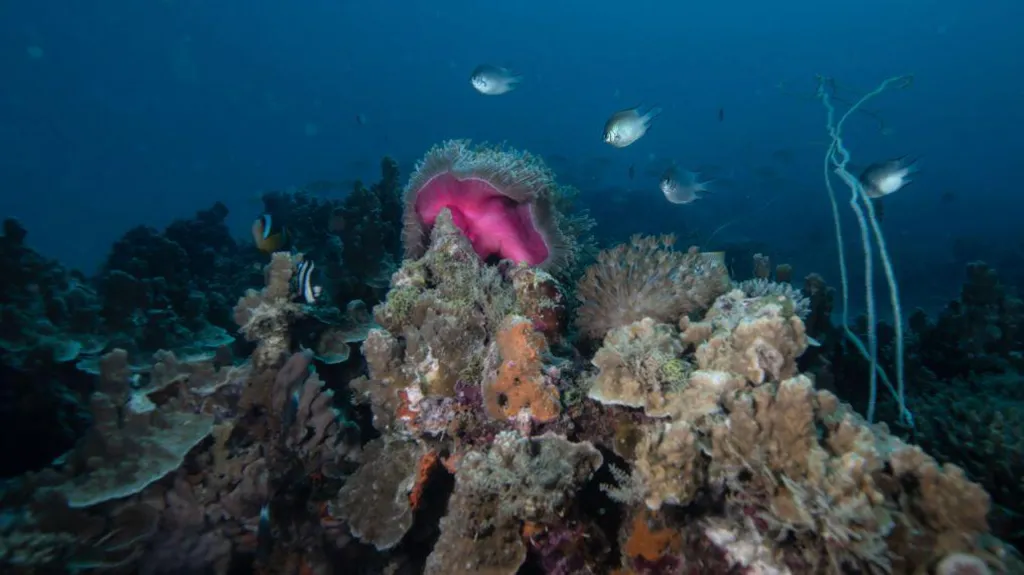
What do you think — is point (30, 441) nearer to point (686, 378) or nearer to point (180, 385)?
point (180, 385)

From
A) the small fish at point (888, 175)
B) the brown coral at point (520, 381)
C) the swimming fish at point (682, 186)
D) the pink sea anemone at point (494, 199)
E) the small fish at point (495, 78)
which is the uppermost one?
the small fish at point (495, 78)

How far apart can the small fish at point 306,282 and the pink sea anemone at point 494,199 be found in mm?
1045

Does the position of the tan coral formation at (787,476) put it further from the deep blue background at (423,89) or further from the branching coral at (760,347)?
the deep blue background at (423,89)

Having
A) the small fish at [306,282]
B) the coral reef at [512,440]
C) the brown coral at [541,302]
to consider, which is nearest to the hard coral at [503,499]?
the coral reef at [512,440]

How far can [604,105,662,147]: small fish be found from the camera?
524 cm

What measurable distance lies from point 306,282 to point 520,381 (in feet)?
7.29

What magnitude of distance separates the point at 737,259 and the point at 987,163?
2497 inches

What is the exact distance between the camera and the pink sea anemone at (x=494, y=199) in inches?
147

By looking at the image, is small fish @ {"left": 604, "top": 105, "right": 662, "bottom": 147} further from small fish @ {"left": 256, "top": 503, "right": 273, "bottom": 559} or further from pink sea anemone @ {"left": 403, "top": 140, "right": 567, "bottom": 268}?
small fish @ {"left": 256, "top": 503, "right": 273, "bottom": 559}

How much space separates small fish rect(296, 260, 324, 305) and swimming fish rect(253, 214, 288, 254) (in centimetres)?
155

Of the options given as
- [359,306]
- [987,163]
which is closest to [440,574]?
[359,306]

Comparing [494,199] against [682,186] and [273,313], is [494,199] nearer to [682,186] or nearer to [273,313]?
[273,313]

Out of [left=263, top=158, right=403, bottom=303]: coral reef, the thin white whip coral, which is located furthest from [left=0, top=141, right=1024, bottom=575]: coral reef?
[left=263, top=158, right=403, bottom=303]: coral reef

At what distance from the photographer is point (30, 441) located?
459 centimetres
